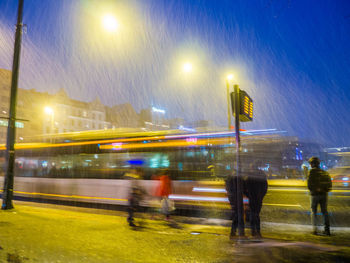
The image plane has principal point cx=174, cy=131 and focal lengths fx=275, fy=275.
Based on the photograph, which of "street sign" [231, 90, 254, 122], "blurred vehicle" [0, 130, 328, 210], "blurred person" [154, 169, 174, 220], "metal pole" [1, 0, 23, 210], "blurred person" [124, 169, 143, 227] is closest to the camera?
"street sign" [231, 90, 254, 122]

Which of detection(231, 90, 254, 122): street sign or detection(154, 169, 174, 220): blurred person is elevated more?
detection(231, 90, 254, 122): street sign

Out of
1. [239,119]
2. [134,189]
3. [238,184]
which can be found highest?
[239,119]

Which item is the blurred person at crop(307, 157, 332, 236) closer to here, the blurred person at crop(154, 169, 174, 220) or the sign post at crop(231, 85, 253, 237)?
the sign post at crop(231, 85, 253, 237)

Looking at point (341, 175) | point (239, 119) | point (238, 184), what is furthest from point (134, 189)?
point (341, 175)

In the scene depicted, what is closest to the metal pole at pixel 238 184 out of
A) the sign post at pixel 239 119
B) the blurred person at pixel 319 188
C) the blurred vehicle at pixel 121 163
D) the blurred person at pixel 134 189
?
the sign post at pixel 239 119

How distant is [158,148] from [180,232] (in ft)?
13.8

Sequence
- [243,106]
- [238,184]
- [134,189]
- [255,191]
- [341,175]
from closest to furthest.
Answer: [238,184]
[243,106]
[255,191]
[134,189]
[341,175]

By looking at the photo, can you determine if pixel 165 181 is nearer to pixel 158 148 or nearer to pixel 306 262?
pixel 158 148

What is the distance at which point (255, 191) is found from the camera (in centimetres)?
630

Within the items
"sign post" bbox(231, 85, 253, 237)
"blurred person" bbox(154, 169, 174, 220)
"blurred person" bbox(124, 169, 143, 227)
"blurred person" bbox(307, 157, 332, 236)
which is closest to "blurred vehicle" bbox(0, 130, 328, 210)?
"blurred person" bbox(154, 169, 174, 220)

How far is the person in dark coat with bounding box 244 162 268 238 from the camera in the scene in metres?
6.27

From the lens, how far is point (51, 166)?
1353 centimetres

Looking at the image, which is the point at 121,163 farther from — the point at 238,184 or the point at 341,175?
the point at 341,175

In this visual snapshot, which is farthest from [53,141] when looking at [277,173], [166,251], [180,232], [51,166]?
[277,173]
